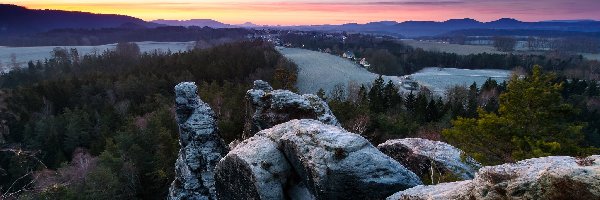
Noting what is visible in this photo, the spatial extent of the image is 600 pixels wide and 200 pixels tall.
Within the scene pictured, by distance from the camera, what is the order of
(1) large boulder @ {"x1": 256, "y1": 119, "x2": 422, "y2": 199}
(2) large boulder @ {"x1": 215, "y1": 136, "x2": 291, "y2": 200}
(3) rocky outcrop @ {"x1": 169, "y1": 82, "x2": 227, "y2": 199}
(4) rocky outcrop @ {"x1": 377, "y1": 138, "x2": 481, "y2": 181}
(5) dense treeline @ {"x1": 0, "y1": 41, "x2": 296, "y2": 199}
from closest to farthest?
(1) large boulder @ {"x1": 256, "y1": 119, "x2": 422, "y2": 199}, (2) large boulder @ {"x1": 215, "y1": 136, "x2": 291, "y2": 200}, (4) rocky outcrop @ {"x1": 377, "y1": 138, "x2": 481, "y2": 181}, (3) rocky outcrop @ {"x1": 169, "y1": 82, "x2": 227, "y2": 199}, (5) dense treeline @ {"x1": 0, "y1": 41, "x2": 296, "y2": 199}

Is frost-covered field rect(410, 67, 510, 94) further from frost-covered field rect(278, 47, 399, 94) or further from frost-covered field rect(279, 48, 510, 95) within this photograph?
frost-covered field rect(278, 47, 399, 94)

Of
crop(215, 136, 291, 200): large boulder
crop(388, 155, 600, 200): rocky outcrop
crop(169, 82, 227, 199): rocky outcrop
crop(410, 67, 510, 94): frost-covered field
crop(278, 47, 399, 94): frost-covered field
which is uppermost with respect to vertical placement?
crop(388, 155, 600, 200): rocky outcrop

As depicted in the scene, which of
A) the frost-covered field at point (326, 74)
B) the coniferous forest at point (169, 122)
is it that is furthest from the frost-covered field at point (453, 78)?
the coniferous forest at point (169, 122)

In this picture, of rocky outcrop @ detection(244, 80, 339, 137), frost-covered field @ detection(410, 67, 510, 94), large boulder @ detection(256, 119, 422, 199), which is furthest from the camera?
frost-covered field @ detection(410, 67, 510, 94)

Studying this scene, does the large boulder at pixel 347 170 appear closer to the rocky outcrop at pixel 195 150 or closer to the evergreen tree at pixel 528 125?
the evergreen tree at pixel 528 125

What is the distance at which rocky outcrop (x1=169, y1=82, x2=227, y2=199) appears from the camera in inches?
859

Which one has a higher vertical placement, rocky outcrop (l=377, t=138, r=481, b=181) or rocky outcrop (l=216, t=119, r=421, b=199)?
A: rocky outcrop (l=216, t=119, r=421, b=199)

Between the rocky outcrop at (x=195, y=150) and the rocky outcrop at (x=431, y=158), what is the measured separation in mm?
9461

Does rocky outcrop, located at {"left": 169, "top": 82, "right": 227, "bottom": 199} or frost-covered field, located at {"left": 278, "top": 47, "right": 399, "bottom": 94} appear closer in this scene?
rocky outcrop, located at {"left": 169, "top": 82, "right": 227, "bottom": 199}

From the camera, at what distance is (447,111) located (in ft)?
195

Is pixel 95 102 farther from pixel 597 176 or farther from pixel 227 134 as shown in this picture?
pixel 597 176

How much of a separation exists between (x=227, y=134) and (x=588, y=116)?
6341cm

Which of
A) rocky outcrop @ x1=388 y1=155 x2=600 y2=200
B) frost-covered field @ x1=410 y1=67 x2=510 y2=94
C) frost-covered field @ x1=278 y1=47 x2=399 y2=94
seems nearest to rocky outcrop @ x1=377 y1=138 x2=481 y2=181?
rocky outcrop @ x1=388 y1=155 x2=600 y2=200

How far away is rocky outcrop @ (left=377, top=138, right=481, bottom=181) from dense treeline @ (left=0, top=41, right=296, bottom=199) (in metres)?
12.1
